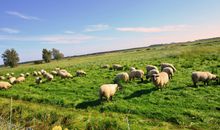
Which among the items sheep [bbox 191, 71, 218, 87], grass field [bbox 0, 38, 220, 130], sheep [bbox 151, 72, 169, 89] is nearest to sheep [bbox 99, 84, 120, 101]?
grass field [bbox 0, 38, 220, 130]

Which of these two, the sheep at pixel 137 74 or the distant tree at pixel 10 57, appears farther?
the distant tree at pixel 10 57

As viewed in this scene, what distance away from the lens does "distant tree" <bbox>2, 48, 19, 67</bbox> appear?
8981cm

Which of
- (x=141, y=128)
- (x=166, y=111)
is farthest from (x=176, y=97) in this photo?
(x=141, y=128)

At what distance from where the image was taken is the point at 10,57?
91.4m

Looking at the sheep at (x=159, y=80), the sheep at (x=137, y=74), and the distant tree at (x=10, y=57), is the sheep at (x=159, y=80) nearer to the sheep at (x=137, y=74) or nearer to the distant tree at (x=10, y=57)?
the sheep at (x=137, y=74)

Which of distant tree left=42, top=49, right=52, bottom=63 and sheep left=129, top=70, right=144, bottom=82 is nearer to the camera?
sheep left=129, top=70, right=144, bottom=82

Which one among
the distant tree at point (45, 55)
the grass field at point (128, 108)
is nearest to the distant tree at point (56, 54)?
the distant tree at point (45, 55)

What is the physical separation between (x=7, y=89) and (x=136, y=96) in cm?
1705

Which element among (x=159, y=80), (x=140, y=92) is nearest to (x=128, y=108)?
(x=140, y=92)

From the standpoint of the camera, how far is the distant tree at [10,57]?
8981 centimetres

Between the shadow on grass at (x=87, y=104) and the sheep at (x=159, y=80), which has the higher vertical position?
the sheep at (x=159, y=80)

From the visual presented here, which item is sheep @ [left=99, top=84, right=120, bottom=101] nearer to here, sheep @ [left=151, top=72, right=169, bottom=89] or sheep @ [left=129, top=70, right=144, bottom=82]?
sheep @ [left=151, top=72, right=169, bottom=89]

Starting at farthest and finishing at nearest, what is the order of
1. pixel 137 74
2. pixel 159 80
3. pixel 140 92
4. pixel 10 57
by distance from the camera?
pixel 10 57, pixel 137 74, pixel 159 80, pixel 140 92

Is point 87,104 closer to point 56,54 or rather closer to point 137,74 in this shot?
point 137,74
